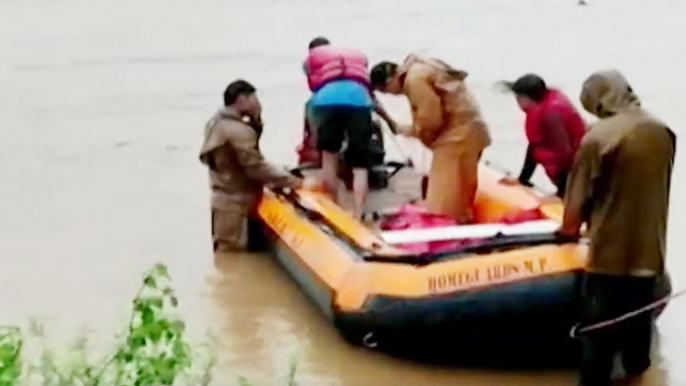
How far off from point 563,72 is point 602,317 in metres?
13.6

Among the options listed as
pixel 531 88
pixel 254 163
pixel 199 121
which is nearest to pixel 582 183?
pixel 531 88

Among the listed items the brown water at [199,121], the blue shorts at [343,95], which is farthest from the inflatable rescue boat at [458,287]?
the blue shorts at [343,95]

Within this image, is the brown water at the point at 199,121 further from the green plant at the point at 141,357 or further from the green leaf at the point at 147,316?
the green leaf at the point at 147,316

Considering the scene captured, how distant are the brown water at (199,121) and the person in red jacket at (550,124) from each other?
43.6 inches

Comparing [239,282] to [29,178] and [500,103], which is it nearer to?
[29,178]

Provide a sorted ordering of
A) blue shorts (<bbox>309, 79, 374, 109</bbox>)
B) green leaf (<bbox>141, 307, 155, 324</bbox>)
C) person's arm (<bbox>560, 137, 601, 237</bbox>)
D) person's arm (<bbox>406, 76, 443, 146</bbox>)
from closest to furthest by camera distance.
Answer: green leaf (<bbox>141, 307, 155, 324</bbox>) < person's arm (<bbox>560, 137, 601, 237</bbox>) < person's arm (<bbox>406, 76, 443, 146</bbox>) < blue shorts (<bbox>309, 79, 374, 109</bbox>)

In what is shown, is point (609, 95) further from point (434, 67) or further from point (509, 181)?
point (509, 181)

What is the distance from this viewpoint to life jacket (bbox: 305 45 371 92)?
10.4 meters

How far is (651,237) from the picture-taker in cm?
745

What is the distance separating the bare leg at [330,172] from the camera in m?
10.7

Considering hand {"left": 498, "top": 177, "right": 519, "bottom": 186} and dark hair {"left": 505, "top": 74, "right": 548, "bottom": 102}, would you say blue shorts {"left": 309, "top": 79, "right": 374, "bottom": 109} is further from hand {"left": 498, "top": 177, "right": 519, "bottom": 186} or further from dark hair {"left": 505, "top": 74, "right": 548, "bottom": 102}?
dark hair {"left": 505, "top": 74, "right": 548, "bottom": 102}

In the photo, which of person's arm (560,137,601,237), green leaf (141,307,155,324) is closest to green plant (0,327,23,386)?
green leaf (141,307,155,324)

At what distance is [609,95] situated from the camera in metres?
7.50

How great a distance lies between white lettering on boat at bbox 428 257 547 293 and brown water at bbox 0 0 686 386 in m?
0.58
